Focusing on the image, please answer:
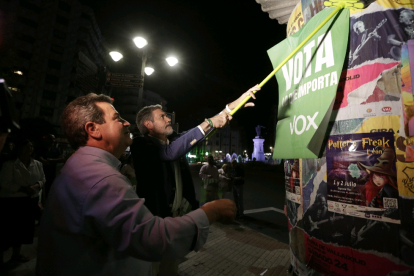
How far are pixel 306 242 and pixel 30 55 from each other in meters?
57.6

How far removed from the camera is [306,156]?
2.29 meters

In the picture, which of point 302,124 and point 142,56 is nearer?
point 302,124

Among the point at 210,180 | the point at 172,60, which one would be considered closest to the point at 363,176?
the point at 210,180

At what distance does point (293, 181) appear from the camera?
2947 mm

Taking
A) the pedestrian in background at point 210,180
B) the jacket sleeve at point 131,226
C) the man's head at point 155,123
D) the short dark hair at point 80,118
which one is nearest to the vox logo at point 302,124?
the man's head at point 155,123

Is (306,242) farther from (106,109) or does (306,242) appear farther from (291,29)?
(291,29)

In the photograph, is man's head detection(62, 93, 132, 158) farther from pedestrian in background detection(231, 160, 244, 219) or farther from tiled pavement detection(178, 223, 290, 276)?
pedestrian in background detection(231, 160, 244, 219)

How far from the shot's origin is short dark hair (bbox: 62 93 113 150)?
5.06 ft

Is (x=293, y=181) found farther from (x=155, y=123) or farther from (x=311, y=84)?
(x=155, y=123)

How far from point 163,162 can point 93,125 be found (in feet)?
3.98

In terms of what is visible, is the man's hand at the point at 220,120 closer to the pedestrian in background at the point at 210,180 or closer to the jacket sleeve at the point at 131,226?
the jacket sleeve at the point at 131,226

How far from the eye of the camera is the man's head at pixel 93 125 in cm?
154

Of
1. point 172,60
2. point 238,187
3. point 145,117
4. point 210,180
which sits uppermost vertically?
point 172,60

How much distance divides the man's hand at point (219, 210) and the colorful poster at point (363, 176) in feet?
4.72
